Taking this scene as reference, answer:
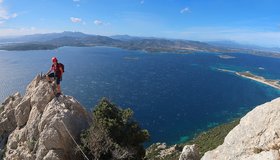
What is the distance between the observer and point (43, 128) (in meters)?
23.5

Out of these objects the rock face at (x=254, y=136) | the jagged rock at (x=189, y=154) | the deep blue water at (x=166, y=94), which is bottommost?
the deep blue water at (x=166, y=94)

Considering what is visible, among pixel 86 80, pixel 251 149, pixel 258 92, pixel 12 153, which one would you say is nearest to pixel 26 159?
pixel 12 153

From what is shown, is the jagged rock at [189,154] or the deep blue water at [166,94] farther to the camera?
the deep blue water at [166,94]

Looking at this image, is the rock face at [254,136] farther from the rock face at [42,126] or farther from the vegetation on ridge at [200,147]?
the vegetation on ridge at [200,147]

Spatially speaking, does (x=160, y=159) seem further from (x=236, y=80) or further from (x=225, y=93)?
(x=236, y=80)

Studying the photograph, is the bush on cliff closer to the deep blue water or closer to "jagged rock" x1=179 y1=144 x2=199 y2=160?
"jagged rock" x1=179 y1=144 x2=199 y2=160

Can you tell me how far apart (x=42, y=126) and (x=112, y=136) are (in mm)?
6197

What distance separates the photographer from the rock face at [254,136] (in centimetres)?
1170

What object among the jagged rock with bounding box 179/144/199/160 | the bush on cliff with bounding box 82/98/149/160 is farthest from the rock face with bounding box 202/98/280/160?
the bush on cliff with bounding box 82/98/149/160

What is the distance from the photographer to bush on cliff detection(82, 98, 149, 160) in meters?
22.5

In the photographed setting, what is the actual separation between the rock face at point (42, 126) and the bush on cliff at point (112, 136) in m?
1.49

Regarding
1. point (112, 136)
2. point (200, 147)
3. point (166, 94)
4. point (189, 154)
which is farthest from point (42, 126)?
point (166, 94)

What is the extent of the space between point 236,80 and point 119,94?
10255 centimetres

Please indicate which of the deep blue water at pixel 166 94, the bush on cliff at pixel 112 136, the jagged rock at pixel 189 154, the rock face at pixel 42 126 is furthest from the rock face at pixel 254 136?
the deep blue water at pixel 166 94
